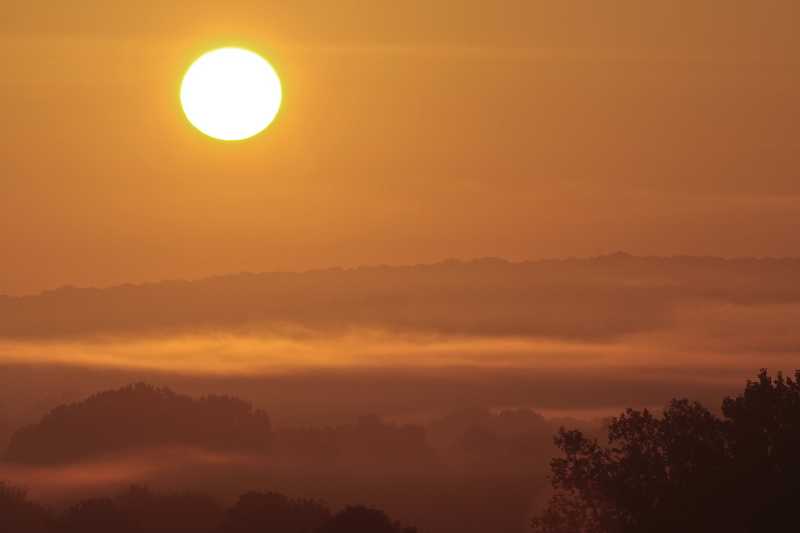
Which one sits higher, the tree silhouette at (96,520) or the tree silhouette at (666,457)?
the tree silhouette at (96,520)

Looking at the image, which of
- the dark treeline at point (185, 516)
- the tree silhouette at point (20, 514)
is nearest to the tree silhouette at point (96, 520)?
the dark treeline at point (185, 516)

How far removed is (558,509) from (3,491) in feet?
288

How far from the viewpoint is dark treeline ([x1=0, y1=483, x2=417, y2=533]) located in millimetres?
105875

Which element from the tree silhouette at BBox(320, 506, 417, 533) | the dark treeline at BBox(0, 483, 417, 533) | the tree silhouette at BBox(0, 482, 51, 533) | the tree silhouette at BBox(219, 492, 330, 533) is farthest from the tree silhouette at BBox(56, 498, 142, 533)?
the tree silhouette at BBox(320, 506, 417, 533)

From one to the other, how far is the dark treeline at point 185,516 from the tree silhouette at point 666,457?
37.5m

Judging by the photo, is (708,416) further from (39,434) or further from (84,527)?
(39,434)

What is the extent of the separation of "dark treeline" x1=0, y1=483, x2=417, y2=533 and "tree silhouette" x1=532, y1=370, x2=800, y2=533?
37.5 metres

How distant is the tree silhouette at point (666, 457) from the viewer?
213ft

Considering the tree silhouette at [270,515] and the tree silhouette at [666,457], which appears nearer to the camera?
the tree silhouette at [666,457]

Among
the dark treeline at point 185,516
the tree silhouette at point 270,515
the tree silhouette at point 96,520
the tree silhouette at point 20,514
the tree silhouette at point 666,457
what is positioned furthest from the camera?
the tree silhouette at point 20,514

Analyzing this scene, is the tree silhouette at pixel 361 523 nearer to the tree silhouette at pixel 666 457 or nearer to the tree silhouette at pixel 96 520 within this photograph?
the tree silhouette at pixel 96 520

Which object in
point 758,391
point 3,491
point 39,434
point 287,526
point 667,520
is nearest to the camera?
point 667,520

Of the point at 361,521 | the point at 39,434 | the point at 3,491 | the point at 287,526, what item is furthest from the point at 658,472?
the point at 39,434

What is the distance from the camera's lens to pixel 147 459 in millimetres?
179500
